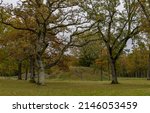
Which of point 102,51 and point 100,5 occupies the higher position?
point 100,5

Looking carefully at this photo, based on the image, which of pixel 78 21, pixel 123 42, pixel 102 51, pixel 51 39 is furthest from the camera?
pixel 102 51

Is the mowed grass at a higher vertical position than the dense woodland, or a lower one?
lower

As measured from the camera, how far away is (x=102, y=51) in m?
81.2

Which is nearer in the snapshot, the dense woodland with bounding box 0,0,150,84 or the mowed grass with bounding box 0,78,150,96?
the mowed grass with bounding box 0,78,150,96

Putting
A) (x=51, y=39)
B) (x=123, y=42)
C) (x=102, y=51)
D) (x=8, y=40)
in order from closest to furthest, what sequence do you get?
(x=51, y=39)
(x=8, y=40)
(x=123, y=42)
(x=102, y=51)

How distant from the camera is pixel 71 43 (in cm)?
4591

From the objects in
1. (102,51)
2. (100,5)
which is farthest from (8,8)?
(102,51)

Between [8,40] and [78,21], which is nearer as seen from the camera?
[78,21]

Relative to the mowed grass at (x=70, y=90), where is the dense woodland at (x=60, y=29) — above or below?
above

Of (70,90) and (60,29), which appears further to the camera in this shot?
(60,29)

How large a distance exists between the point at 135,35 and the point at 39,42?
17448mm

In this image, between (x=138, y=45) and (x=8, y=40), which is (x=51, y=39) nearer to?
(x=8, y=40)

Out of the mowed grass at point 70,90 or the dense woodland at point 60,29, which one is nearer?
the mowed grass at point 70,90

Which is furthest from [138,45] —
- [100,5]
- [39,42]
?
[39,42]
